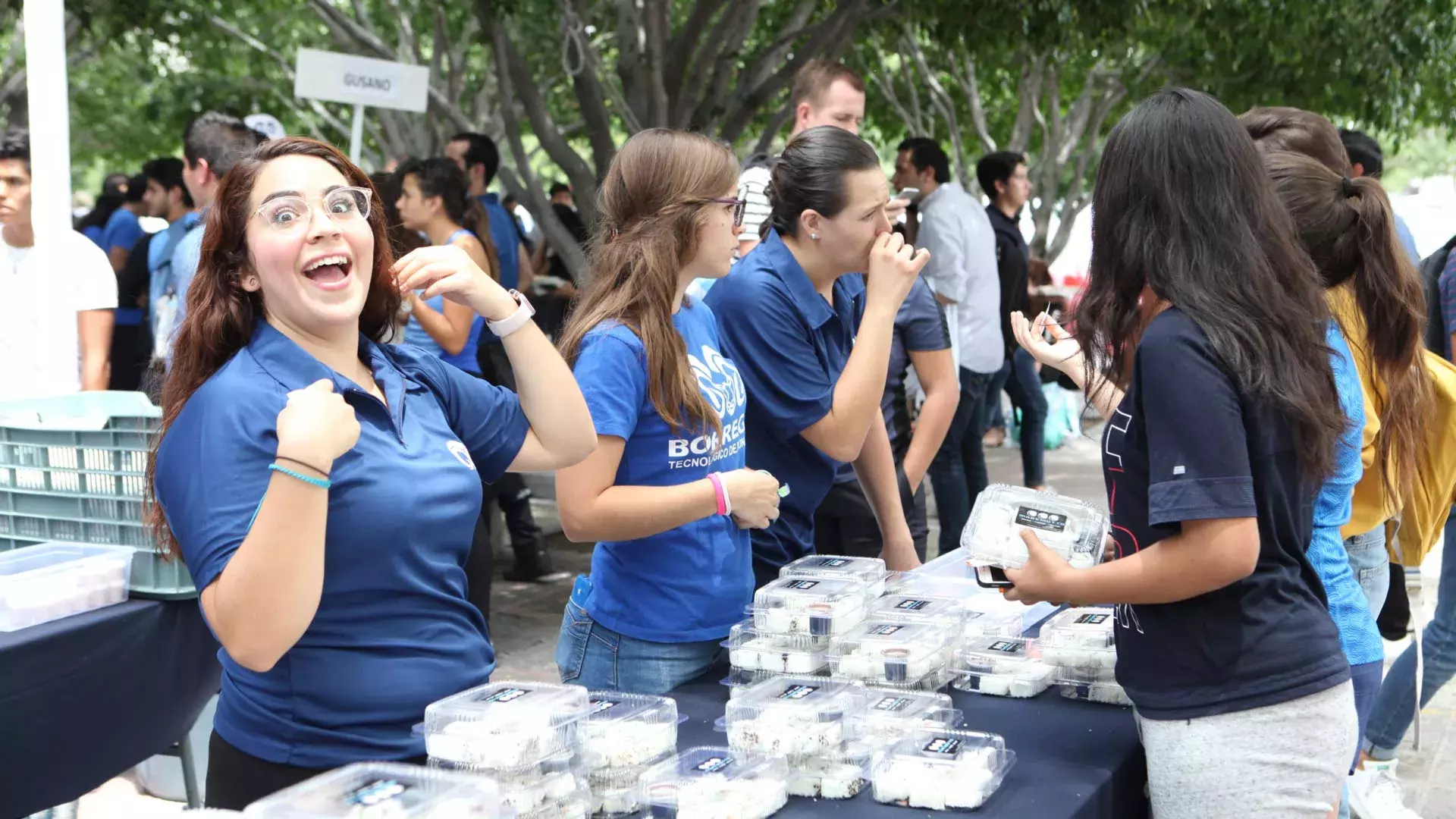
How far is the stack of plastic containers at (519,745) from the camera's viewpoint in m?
1.86

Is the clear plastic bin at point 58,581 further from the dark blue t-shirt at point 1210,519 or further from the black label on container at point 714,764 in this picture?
the dark blue t-shirt at point 1210,519

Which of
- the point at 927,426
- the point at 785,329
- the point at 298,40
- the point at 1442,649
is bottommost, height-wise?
the point at 1442,649

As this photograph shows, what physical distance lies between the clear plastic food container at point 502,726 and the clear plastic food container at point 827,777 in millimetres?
374

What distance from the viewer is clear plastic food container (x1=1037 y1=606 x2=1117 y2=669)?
2.60 meters

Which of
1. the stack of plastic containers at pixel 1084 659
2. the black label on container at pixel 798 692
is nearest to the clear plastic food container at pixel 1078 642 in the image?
the stack of plastic containers at pixel 1084 659

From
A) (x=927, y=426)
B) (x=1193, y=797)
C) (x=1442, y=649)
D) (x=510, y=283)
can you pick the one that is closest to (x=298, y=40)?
(x=510, y=283)

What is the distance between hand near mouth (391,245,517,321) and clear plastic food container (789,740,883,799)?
0.92 metres

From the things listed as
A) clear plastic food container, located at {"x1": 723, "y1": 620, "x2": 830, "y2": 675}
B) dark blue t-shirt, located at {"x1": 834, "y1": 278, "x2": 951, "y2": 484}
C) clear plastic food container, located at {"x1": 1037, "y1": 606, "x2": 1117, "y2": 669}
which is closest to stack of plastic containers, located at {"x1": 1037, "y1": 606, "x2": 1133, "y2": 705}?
clear plastic food container, located at {"x1": 1037, "y1": 606, "x2": 1117, "y2": 669}

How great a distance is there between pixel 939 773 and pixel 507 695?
68 cm

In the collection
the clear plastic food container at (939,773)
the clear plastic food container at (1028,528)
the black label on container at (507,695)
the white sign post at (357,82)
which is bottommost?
the clear plastic food container at (939,773)

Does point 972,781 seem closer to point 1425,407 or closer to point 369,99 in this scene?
point 1425,407

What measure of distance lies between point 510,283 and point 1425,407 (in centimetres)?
541

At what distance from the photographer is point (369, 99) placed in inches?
316

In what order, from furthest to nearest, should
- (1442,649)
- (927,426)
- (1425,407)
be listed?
(927,426) < (1442,649) < (1425,407)
